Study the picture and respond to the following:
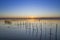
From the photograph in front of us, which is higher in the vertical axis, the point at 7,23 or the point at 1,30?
the point at 7,23

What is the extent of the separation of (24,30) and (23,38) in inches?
15.8

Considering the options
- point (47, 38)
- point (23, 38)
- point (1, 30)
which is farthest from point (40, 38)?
point (1, 30)

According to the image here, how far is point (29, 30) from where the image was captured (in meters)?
2.39

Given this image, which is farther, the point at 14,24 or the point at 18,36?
the point at 14,24

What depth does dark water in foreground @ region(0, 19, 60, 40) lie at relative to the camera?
7.09 ft

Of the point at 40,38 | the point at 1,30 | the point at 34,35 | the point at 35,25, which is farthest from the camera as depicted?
the point at 35,25

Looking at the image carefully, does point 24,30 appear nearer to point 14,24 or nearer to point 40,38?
point 14,24

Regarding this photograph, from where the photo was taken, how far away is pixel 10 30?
251 centimetres

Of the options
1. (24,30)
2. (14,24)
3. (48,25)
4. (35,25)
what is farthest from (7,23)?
(48,25)

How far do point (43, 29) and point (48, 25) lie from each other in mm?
196

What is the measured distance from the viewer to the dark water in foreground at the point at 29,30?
2.16m

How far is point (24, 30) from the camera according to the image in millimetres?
2502

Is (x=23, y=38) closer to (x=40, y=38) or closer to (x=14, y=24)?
(x=40, y=38)

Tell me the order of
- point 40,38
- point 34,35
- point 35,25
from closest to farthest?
point 40,38, point 34,35, point 35,25
